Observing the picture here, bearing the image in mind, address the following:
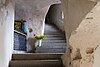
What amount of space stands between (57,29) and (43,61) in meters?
4.30

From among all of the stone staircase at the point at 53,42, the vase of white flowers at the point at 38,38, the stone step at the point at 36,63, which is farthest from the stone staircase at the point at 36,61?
the vase of white flowers at the point at 38,38

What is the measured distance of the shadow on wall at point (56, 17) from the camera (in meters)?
7.84

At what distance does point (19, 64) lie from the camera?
3.46 metres

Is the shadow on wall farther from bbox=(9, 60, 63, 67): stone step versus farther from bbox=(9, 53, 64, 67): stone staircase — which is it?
bbox=(9, 60, 63, 67): stone step

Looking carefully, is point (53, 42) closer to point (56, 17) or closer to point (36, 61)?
point (56, 17)

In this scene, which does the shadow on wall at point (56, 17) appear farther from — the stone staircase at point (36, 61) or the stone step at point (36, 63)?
the stone step at point (36, 63)

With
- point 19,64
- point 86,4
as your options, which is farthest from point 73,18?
point 19,64

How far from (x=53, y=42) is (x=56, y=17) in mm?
2353

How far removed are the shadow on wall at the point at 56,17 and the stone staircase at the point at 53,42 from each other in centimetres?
34

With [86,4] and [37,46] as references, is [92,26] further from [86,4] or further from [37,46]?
[37,46]

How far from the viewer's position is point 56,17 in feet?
27.8

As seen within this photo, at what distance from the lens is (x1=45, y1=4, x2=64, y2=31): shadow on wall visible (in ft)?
25.7

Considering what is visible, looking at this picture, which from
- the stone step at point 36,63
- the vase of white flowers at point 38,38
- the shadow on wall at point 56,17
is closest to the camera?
the stone step at point 36,63

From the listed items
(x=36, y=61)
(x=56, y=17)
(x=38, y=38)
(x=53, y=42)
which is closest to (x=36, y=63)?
(x=36, y=61)
